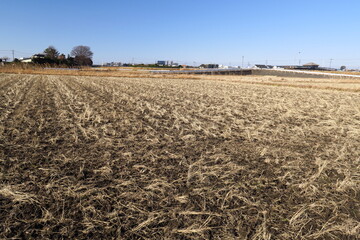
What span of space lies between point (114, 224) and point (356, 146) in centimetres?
639

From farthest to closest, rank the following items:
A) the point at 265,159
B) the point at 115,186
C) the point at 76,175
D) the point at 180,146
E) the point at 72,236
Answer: the point at 180,146
the point at 265,159
the point at 76,175
the point at 115,186
the point at 72,236

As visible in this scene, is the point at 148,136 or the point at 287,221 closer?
the point at 287,221

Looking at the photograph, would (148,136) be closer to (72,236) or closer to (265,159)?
(265,159)

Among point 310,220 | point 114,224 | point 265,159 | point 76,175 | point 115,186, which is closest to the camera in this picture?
point 114,224

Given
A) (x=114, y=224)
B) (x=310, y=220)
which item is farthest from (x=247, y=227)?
(x=114, y=224)

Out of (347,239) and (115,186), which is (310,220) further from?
(115,186)

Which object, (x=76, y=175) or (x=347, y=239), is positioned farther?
(x=76, y=175)

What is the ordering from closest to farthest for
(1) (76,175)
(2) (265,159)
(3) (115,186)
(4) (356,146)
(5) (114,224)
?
(5) (114,224) < (3) (115,186) < (1) (76,175) < (2) (265,159) < (4) (356,146)

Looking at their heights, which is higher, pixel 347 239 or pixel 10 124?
pixel 10 124

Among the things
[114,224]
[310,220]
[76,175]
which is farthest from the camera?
[76,175]

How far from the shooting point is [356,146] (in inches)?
223

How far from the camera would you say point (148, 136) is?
5707 millimetres

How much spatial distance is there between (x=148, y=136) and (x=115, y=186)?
2474mm

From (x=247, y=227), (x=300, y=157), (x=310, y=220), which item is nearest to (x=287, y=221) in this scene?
(x=310, y=220)
